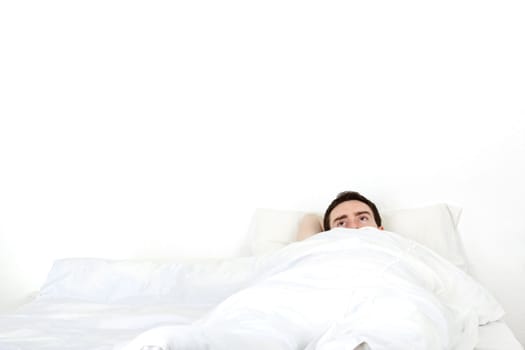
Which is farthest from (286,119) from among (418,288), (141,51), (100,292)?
(418,288)

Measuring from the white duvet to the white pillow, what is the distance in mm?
331

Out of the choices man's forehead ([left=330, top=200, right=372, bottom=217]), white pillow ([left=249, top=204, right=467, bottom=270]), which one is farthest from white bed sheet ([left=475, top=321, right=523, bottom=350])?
man's forehead ([left=330, top=200, right=372, bottom=217])

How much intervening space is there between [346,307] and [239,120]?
1.57 metres

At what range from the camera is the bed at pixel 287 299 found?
125 centimetres

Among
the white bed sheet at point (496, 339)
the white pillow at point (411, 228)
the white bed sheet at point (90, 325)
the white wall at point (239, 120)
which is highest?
the white wall at point (239, 120)

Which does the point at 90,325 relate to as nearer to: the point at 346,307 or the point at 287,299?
the point at 287,299

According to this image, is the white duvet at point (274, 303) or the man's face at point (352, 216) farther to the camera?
the man's face at point (352, 216)

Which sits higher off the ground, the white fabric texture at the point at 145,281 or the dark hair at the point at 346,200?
the dark hair at the point at 346,200

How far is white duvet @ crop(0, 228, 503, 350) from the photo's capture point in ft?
4.05

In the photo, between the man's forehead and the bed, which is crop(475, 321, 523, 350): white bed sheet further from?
the man's forehead

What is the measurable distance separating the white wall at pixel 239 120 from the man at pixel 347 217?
1.01 ft

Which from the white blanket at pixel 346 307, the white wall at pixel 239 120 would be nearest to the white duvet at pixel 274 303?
the white blanket at pixel 346 307

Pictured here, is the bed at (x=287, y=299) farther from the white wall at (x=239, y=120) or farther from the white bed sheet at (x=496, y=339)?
the white wall at (x=239, y=120)

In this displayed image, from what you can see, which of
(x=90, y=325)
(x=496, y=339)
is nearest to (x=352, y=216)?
(x=496, y=339)
